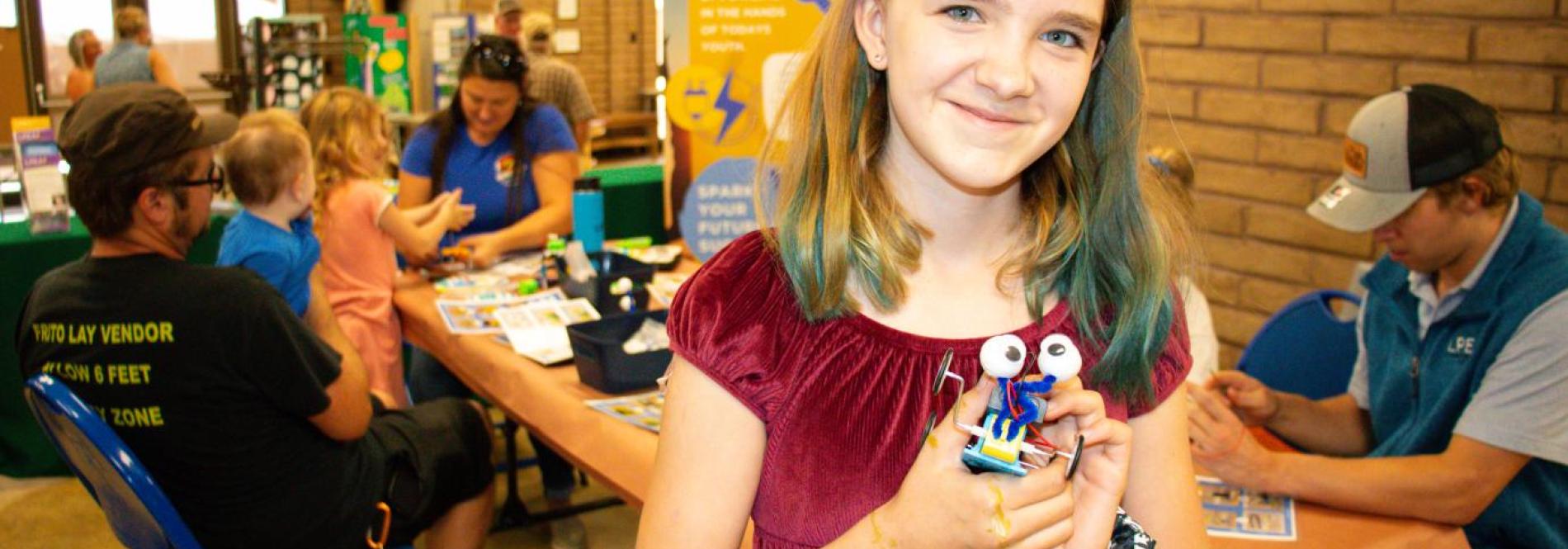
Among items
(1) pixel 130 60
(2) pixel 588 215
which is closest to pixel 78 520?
(2) pixel 588 215

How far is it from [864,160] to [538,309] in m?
2.20

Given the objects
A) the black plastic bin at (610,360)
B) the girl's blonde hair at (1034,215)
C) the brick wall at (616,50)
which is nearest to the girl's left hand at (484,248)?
Answer: the black plastic bin at (610,360)

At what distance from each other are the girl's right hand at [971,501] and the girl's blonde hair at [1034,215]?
169mm

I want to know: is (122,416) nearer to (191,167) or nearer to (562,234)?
(191,167)

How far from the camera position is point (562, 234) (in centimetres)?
415

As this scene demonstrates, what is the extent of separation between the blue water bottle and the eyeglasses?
116cm

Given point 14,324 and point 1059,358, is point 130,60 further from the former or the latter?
point 1059,358

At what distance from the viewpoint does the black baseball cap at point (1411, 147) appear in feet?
7.20

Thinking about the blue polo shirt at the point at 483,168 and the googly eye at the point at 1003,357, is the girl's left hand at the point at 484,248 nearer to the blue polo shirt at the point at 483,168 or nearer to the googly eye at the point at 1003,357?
the blue polo shirt at the point at 483,168

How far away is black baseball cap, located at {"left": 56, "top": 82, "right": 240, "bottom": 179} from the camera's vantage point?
2.27 metres

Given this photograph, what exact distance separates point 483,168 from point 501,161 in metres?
0.06

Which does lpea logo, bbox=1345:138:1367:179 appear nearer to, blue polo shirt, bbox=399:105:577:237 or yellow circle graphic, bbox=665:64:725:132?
yellow circle graphic, bbox=665:64:725:132

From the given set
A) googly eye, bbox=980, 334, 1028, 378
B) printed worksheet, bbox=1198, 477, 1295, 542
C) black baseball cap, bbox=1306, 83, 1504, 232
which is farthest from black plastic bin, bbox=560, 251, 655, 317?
googly eye, bbox=980, 334, 1028, 378

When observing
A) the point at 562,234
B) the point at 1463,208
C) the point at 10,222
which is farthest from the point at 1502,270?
the point at 10,222
